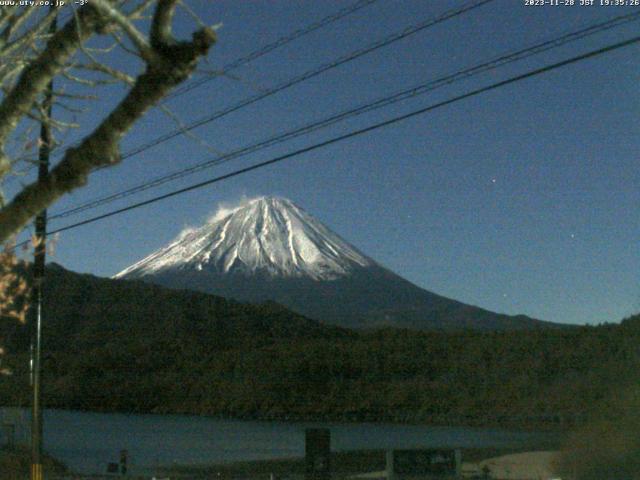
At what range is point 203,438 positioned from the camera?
4450 centimetres

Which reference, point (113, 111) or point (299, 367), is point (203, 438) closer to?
point (299, 367)

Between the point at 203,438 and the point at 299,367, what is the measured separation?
17560 mm

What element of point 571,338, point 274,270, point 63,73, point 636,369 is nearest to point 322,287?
point 274,270

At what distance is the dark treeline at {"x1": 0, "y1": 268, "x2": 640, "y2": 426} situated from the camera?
47.7 meters

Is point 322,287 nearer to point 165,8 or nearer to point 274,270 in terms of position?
point 274,270

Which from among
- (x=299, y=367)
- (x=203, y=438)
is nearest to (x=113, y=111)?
(x=203, y=438)

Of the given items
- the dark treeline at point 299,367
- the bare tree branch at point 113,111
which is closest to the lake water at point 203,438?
the dark treeline at point 299,367

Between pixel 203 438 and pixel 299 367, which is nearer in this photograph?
pixel 203 438

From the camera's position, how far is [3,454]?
27094mm

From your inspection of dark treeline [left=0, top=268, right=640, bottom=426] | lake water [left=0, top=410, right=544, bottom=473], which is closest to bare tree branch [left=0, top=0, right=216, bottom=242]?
lake water [left=0, top=410, right=544, bottom=473]

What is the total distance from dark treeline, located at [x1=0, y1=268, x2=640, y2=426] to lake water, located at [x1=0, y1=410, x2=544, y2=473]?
2.95m

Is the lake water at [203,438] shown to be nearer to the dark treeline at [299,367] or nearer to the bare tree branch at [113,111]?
the dark treeline at [299,367]

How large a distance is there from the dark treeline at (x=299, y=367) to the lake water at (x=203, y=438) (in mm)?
2947

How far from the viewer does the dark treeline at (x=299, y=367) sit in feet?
157
